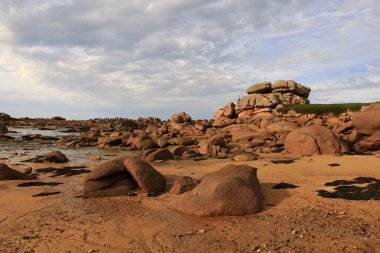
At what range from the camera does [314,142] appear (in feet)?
61.1

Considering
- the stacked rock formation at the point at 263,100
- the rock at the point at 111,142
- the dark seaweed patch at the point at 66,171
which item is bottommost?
the dark seaweed patch at the point at 66,171

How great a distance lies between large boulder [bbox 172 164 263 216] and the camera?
8047mm

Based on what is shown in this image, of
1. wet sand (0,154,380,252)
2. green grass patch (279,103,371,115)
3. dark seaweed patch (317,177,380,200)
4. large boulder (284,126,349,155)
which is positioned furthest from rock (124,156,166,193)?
green grass patch (279,103,371,115)

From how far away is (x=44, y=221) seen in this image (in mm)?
8133

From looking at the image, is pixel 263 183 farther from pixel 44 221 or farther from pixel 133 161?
pixel 44 221

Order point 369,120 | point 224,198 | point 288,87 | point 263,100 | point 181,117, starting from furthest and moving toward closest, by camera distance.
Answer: point 181,117 → point 288,87 → point 263,100 → point 369,120 → point 224,198

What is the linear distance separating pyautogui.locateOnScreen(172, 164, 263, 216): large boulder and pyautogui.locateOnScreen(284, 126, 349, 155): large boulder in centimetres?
1071

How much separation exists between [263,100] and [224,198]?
31.8 metres

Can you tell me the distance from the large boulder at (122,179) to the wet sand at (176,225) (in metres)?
0.44

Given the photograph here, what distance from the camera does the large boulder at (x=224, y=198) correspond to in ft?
26.4

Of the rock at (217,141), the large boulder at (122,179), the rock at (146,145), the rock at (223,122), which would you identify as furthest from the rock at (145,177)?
the rock at (223,122)

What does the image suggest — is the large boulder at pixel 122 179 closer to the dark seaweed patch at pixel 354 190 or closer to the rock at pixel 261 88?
the dark seaweed patch at pixel 354 190

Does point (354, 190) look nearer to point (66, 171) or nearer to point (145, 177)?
point (145, 177)

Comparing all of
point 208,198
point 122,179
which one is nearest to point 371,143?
point 208,198
